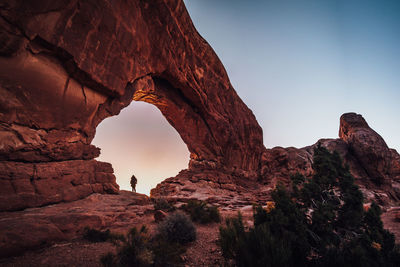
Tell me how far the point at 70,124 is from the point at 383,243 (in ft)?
37.6

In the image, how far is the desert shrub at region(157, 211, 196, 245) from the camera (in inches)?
189

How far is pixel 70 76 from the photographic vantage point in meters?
7.61

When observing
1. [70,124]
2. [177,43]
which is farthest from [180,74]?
[70,124]

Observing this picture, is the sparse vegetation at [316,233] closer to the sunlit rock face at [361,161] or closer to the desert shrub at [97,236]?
the desert shrub at [97,236]

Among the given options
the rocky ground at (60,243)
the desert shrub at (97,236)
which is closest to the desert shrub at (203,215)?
the rocky ground at (60,243)

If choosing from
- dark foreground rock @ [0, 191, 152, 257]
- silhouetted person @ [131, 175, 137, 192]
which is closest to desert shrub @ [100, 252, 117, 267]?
dark foreground rock @ [0, 191, 152, 257]

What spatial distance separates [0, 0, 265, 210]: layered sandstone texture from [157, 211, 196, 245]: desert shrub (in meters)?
4.96

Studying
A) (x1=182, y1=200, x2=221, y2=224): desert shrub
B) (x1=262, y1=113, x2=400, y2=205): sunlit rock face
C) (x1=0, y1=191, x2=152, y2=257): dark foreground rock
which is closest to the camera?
(x1=0, y1=191, x2=152, y2=257): dark foreground rock

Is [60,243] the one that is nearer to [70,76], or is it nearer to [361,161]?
[70,76]

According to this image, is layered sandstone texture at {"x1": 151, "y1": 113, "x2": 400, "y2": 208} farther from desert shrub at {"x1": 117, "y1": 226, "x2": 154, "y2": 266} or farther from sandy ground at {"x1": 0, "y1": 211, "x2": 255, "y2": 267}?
desert shrub at {"x1": 117, "y1": 226, "x2": 154, "y2": 266}

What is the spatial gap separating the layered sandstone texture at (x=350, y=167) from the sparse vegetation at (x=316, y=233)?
30.6ft

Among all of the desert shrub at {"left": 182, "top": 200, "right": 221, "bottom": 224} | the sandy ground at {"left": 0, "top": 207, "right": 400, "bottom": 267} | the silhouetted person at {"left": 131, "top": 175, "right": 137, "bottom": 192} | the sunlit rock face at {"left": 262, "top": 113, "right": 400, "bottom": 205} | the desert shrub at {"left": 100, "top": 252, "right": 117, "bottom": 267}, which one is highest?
the sunlit rock face at {"left": 262, "top": 113, "right": 400, "bottom": 205}

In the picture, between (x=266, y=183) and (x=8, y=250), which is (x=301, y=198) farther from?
(x=266, y=183)

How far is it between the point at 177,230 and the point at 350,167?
1836 centimetres
